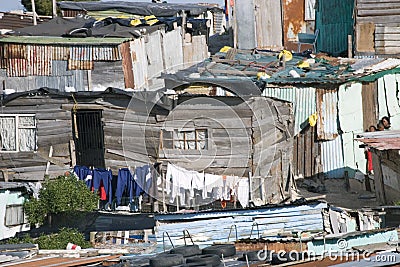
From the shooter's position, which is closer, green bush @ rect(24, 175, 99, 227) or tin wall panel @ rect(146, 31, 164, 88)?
green bush @ rect(24, 175, 99, 227)

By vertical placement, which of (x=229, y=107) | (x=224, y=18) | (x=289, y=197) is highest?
(x=224, y=18)

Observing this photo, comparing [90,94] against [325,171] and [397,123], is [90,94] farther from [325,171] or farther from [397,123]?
[397,123]

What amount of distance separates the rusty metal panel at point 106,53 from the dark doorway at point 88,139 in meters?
3.89

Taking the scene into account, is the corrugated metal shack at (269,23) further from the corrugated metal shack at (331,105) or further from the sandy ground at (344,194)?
the sandy ground at (344,194)

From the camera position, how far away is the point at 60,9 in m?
35.0

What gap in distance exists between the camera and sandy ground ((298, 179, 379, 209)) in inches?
852

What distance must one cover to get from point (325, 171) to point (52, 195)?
9.27 meters

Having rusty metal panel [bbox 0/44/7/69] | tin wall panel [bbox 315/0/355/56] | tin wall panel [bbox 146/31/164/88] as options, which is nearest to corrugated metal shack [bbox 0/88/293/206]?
rusty metal panel [bbox 0/44/7/69]

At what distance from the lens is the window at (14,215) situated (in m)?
17.9

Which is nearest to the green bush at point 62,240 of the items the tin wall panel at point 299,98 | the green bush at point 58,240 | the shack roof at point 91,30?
the green bush at point 58,240

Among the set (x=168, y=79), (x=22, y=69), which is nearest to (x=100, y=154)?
(x=168, y=79)

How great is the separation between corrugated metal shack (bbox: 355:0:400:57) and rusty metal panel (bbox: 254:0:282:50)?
4.12m

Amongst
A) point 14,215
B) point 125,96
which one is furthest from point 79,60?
point 14,215

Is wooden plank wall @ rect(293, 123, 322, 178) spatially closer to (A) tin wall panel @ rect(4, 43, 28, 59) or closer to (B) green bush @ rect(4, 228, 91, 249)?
(A) tin wall panel @ rect(4, 43, 28, 59)
